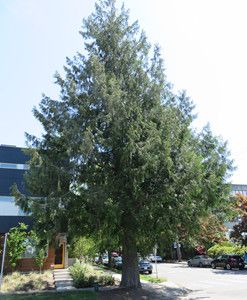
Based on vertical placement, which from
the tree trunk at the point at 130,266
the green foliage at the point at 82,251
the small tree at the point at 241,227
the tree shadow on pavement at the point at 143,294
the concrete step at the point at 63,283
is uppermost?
the small tree at the point at 241,227

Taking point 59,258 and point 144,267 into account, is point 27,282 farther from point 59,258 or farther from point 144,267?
point 144,267

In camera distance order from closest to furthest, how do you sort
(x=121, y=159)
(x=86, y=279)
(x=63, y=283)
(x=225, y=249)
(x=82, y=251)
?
(x=121, y=159)
(x=86, y=279)
(x=63, y=283)
(x=82, y=251)
(x=225, y=249)

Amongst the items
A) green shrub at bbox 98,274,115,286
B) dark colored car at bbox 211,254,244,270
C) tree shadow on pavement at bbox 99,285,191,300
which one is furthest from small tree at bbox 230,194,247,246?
green shrub at bbox 98,274,115,286

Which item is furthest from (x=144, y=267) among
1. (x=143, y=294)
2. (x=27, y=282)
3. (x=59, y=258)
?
(x=143, y=294)

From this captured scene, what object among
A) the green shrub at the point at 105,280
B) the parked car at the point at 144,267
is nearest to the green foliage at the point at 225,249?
the parked car at the point at 144,267

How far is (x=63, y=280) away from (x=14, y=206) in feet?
29.0

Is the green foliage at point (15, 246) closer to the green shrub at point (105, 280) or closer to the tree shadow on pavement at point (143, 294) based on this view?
the green shrub at point (105, 280)

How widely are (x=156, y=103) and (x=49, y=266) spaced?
54.8ft

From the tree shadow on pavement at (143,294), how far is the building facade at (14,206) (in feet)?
35.7

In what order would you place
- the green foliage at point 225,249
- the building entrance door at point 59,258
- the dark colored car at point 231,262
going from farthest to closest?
the green foliage at point 225,249, the dark colored car at point 231,262, the building entrance door at point 59,258

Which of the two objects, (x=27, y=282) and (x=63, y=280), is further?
(x=63, y=280)

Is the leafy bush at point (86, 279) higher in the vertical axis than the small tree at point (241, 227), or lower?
lower

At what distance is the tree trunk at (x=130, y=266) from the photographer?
18.6 metres

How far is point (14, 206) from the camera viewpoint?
99.1 ft
